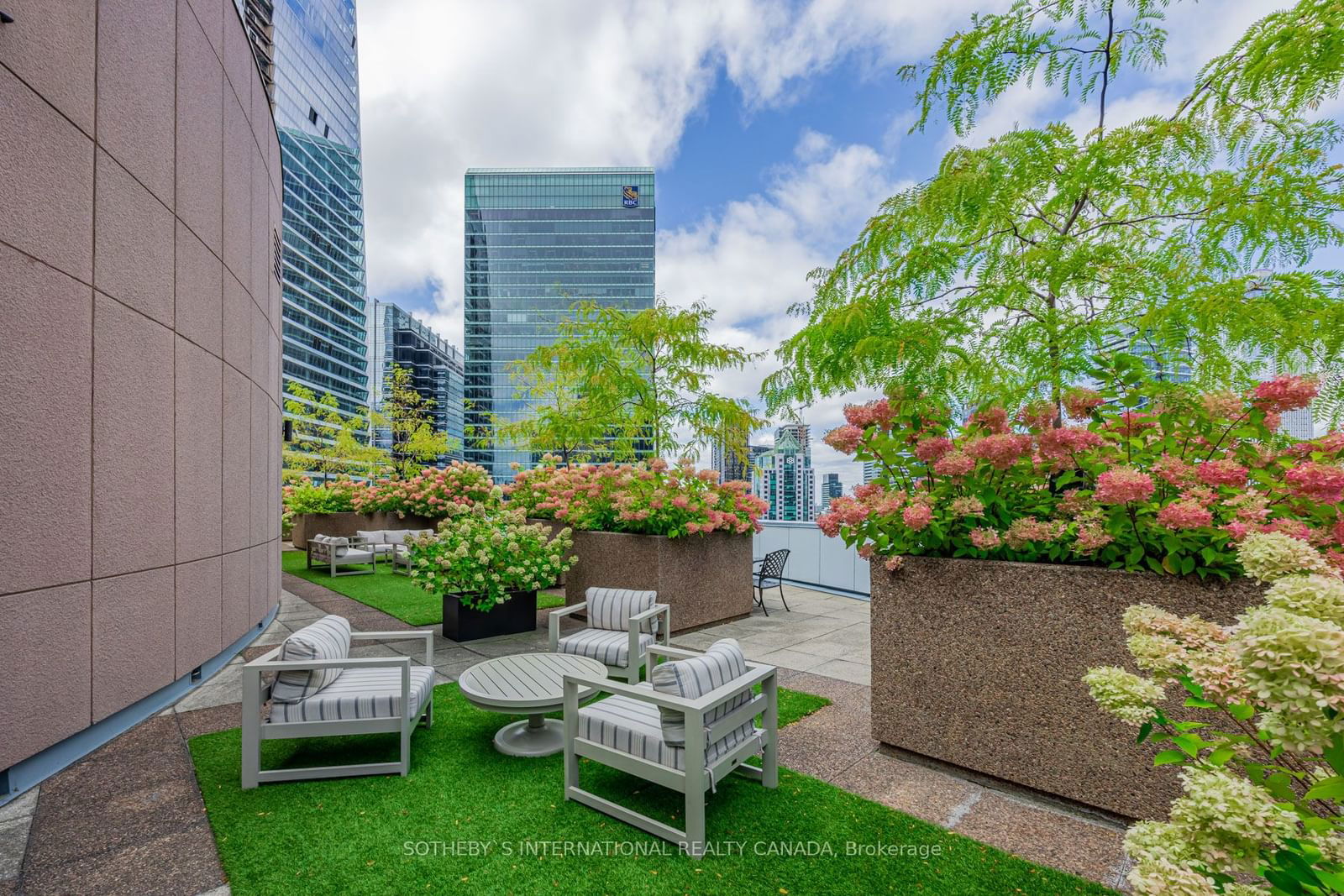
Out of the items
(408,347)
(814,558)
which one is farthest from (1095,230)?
(408,347)

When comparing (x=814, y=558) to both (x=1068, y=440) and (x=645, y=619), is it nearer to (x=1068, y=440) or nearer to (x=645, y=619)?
(x=645, y=619)

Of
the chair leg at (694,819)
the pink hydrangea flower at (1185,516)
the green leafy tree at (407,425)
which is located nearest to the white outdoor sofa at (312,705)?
the chair leg at (694,819)

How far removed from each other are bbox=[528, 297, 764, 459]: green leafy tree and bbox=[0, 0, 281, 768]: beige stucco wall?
4.60m

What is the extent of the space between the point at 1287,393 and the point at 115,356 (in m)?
6.83

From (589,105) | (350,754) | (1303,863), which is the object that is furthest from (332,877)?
(589,105)

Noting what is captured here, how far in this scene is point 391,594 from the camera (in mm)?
10367

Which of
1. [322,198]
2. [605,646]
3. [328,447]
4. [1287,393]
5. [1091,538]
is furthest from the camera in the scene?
[322,198]

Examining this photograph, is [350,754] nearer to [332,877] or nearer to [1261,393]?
[332,877]

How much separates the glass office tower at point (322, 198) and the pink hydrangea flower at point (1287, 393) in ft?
236

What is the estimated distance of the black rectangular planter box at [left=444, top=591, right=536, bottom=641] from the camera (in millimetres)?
6945

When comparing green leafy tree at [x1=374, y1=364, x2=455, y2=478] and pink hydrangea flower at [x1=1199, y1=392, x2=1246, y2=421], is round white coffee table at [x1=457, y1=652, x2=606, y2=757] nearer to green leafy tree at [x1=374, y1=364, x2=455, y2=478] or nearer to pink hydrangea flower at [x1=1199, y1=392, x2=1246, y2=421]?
pink hydrangea flower at [x1=1199, y1=392, x2=1246, y2=421]

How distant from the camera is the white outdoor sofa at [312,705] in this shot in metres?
3.40

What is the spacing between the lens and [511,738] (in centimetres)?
409

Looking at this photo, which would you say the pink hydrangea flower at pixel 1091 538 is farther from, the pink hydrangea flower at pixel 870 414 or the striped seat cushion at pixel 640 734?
the striped seat cushion at pixel 640 734
